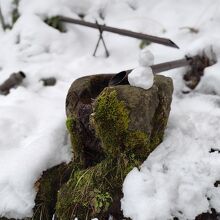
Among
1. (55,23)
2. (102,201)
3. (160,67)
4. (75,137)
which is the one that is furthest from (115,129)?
(55,23)

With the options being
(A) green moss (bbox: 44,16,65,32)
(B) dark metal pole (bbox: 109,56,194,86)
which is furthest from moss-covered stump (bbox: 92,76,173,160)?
(A) green moss (bbox: 44,16,65,32)

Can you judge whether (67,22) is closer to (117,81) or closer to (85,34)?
(85,34)

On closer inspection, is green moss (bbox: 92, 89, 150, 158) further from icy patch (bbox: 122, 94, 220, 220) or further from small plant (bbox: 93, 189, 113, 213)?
small plant (bbox: 93, 189, 113, 213)

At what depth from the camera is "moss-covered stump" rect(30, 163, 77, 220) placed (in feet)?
11.1

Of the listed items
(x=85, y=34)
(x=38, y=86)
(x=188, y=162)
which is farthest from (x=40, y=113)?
(x=85, y=34)

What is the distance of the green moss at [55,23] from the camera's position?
6215mm

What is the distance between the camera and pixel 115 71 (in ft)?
16.7

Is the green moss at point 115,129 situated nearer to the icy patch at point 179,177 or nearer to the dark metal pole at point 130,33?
the icy patch at point 179,177

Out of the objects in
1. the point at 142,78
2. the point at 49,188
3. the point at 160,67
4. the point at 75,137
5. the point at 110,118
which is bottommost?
the point at 49,188

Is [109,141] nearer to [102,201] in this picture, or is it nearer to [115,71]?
[102,201]

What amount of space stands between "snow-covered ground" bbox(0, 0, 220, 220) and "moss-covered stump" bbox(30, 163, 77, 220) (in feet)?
0.24

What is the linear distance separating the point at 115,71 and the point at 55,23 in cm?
185

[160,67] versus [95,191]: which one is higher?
[160,67]

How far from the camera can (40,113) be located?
4.32 m
